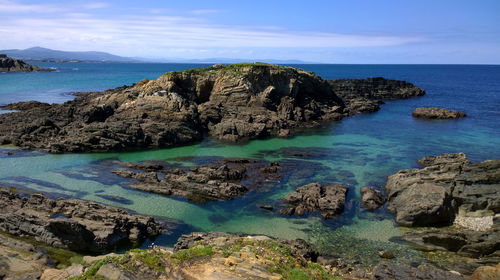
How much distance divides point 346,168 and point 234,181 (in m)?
11.7

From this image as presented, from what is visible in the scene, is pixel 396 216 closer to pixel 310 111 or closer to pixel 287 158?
pixel 287 158

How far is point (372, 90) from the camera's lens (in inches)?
3829

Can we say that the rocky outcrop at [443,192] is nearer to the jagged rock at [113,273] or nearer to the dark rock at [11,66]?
the jagged rock at [113,273]

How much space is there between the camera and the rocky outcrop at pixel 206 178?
92.1ft

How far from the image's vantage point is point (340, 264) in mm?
18562

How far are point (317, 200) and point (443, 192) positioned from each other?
28.2ft

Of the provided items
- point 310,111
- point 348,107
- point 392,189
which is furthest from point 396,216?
point 348,107

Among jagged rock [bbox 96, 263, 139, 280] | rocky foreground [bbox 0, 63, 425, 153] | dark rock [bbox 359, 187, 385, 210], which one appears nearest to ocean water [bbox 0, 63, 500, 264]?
dark rock [bbox 359, 187, 385, 210]

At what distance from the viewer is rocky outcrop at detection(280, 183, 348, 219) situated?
25156 millimetres

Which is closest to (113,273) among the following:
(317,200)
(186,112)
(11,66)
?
(317,200)

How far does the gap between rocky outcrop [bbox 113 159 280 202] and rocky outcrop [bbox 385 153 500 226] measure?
1073cm

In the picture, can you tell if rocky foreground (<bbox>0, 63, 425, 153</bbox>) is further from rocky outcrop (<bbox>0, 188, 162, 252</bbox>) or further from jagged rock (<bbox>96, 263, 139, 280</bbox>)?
jagged rock (<bbox>96, 263, 139, 280</bbox>)

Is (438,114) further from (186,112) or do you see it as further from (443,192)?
(186,112)

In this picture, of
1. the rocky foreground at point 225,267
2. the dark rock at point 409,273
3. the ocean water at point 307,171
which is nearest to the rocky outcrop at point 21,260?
the rocky foreground at point 225,267
